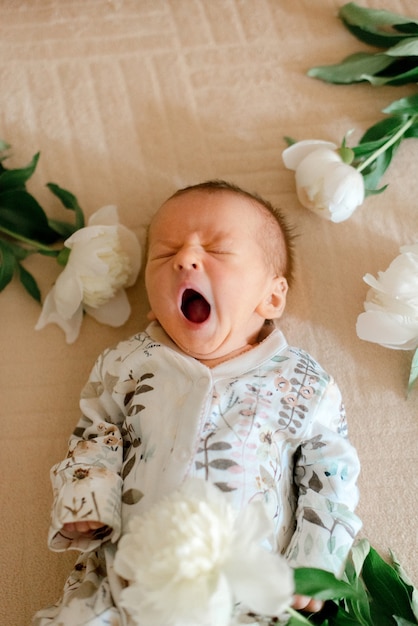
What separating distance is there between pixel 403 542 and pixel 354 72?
76 cm

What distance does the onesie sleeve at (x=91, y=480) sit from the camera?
0.78 meters

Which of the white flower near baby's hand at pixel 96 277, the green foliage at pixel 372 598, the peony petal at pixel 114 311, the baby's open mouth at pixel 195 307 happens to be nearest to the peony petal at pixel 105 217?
the white flower near baby's hand at pixel 96 277

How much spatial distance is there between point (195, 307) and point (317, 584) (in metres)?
0.39

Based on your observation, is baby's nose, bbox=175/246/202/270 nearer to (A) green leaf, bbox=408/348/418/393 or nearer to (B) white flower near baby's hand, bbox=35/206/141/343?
(B) white flower near baby's hand, bbox=35/206/141/343

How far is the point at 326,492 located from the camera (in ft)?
2.81

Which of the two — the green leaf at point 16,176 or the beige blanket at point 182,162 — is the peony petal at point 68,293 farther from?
the green leaf at point 16,176

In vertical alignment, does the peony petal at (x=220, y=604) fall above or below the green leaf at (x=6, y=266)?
above

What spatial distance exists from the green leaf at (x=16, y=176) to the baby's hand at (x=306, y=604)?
2.36ft

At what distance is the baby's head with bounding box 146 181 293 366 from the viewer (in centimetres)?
87

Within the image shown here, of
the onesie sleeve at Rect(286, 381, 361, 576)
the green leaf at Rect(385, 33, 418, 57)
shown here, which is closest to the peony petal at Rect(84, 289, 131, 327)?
the onesie sleeve at Rect(286, 381, 361, 576)

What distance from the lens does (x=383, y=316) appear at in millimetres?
954

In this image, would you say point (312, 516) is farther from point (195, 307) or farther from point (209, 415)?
point (195, 307)

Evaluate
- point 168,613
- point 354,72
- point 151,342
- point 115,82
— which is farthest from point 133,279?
point 168,613

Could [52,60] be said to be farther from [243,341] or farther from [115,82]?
[243,341]
